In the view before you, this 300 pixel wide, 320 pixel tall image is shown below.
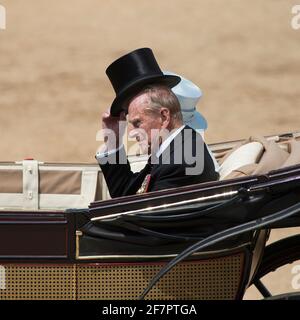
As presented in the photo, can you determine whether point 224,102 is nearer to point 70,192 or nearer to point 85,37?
point 85,37

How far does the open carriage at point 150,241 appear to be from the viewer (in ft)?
9.87

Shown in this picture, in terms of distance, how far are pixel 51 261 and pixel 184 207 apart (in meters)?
0.46

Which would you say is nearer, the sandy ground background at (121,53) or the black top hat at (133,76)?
the black top hat at (133,76)

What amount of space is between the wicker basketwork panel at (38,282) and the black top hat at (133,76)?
2.06ft

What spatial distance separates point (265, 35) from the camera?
28.1 feet

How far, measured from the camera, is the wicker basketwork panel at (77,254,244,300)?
3.06 m

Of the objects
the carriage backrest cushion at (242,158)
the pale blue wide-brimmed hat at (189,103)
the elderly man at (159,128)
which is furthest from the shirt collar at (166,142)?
the pale blue wide-brimmed hat at (189,103)

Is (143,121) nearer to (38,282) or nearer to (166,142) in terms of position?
(166,142)

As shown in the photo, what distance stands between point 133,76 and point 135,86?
0.24ft

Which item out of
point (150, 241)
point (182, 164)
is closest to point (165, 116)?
point (182, 164)

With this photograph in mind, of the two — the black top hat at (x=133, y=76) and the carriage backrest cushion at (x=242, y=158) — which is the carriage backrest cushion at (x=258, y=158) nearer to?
the carriage backrest cushion at (x=242, y=158)

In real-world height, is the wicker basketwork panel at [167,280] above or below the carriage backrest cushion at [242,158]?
below

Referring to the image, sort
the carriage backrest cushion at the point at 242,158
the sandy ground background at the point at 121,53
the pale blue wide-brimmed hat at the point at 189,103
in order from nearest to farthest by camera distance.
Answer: the carriage backrest cushion at the point at 242,158 → the pale blue wide-brimmed hat at the point at 189,103 → the sandy ground background at the point at 121,53
